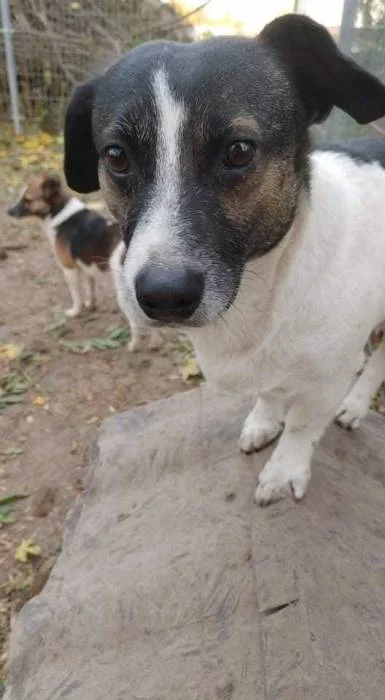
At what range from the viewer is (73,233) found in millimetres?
5453

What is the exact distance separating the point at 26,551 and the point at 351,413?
1902 millimetres

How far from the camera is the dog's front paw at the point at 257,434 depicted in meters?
3.19

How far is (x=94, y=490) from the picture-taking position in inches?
137

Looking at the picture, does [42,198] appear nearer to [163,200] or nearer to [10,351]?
[10,351]

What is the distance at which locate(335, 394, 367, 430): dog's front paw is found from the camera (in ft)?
10.9

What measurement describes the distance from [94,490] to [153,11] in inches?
322

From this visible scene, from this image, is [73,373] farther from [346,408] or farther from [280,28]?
[280,28]

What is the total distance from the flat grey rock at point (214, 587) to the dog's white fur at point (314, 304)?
512mm

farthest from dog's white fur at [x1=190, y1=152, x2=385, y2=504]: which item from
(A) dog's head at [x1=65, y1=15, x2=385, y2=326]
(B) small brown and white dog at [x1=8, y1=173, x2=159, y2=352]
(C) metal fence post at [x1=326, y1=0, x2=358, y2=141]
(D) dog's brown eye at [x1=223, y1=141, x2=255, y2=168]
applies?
(C) metal fence post at [x1=326, y1=0, x2=358, y2=141]

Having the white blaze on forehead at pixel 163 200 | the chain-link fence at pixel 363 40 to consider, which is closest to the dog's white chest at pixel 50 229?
the chain-link fence at pixel 363 40

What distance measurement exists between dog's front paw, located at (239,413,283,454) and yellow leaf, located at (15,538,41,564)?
128 cm

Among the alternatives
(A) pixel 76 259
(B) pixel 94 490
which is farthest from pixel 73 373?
(B) pixel 94 490

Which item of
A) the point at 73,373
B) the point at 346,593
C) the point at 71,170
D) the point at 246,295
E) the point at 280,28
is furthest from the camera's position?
the point at 73,373

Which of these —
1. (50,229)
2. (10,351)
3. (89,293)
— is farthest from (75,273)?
(10,351)
